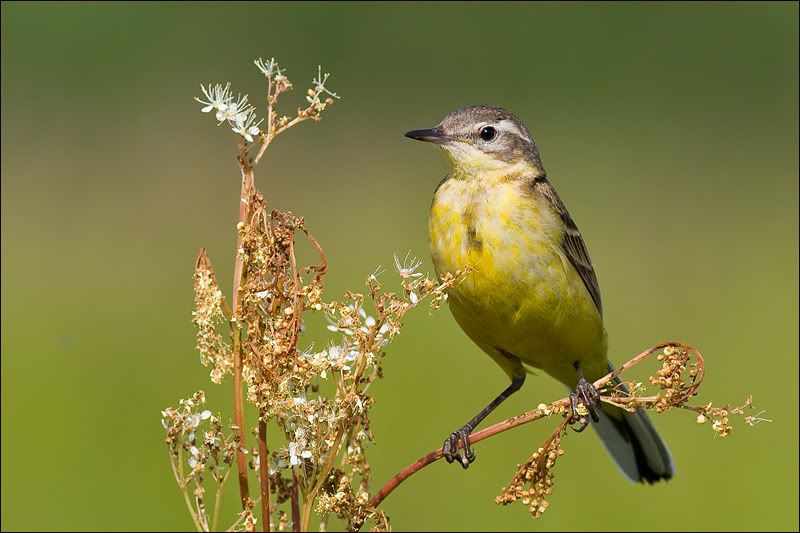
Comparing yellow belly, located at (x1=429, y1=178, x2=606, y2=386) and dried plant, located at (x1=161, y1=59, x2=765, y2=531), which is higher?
yellow belly, located at (x1=429, y1=178, x2=606, y2=386)

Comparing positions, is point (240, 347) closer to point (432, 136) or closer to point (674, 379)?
point (674, 379)

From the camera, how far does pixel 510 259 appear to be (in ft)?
14.5

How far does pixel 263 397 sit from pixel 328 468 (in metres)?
0.20

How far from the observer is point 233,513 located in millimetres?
5758

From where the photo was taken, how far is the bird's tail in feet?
18.0

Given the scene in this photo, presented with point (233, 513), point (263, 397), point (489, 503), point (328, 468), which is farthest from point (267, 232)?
point (489, 503)

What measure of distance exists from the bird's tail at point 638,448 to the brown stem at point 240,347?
329 centimetres

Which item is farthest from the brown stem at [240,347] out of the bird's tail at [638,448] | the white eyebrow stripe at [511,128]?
the bird's tail at [638,448]

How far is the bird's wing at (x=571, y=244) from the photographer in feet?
15.8

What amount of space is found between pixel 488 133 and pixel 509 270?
812 mm

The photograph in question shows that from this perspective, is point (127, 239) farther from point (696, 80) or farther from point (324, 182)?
point (696, 80)

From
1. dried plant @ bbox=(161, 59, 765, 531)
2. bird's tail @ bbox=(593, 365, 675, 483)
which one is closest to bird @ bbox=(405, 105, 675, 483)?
bird's tail @ bbox=(593, 365, 675, 483)

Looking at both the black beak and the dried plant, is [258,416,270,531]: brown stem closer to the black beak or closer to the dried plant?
the dried plant

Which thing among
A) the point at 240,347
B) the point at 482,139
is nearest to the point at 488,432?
the point at 240,347
